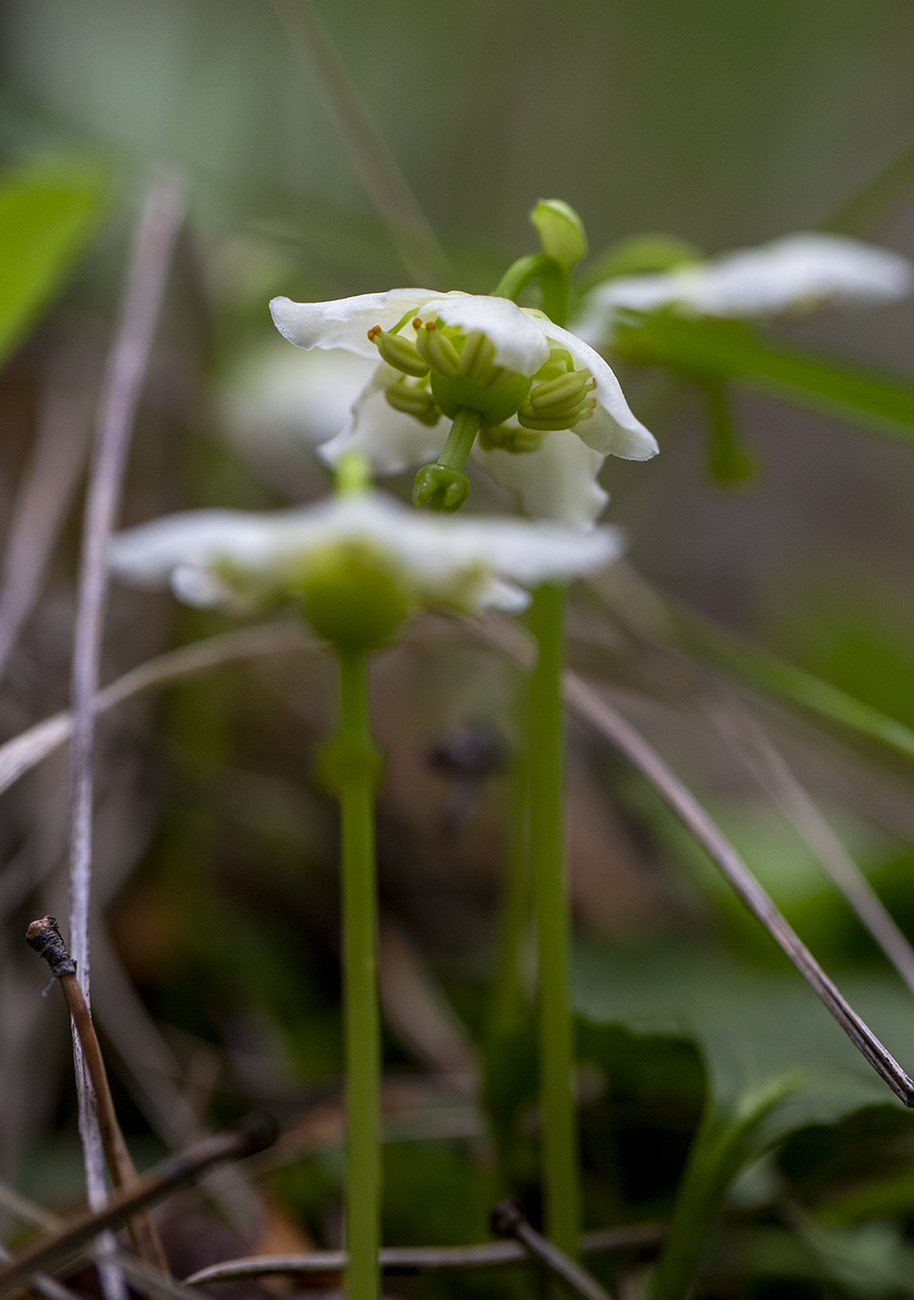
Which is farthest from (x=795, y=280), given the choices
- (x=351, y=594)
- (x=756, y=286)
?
(x=351, y=594)

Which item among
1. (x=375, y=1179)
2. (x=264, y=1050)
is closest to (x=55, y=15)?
(x=264, y=1050)

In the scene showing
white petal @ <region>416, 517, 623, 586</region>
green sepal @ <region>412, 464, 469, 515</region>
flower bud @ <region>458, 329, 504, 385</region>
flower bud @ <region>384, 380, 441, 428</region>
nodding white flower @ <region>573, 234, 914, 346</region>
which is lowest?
white petal @ <region>416, 517, 623, 586</region>

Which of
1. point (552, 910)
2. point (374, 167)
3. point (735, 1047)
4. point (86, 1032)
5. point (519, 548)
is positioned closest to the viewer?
point (519, 548)

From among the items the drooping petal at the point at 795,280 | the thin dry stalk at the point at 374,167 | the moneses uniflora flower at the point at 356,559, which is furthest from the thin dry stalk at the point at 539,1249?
the thin dry stalk at the point at 374,167

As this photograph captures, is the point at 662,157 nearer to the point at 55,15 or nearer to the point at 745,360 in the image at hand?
the point at 55,15

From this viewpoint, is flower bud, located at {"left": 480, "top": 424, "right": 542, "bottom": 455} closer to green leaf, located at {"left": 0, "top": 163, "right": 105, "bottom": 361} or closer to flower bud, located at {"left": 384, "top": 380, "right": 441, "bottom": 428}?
flower bud, located at {"left": 384, "top": 380, "right": 441, "bottom": 428}

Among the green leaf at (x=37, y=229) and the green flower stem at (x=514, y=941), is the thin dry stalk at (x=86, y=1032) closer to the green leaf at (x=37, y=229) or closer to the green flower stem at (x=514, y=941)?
the green flower stem at (x=514, y=941)

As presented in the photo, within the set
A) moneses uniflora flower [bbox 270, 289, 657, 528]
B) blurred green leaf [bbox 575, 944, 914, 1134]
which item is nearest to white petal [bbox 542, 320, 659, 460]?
moneses uniflora flower [bbox 270, 289, 657, 528]

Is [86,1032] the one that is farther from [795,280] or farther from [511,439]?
[795,280]
